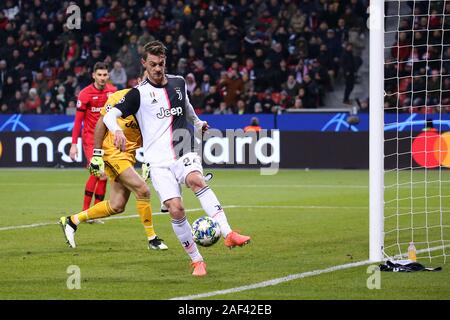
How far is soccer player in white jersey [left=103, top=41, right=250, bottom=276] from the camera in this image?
9.25m

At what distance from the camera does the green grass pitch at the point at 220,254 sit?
8.25 m

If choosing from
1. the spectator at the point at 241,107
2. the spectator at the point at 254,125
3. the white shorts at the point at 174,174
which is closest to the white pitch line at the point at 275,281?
the white shorts at the point at 174,174

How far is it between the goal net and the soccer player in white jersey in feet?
6.84

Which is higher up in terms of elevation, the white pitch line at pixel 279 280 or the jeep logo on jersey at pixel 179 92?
the jeep logo on jersey at pixel 179 92

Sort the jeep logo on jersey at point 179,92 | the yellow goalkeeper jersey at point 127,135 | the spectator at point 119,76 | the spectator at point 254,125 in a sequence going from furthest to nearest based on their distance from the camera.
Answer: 1. the spectator at point 119,76
2. the spectator at point 254,125
3. the yellow goalkeeper jersey at point 127,135
4. the jeep logo on jersey at point 179,92

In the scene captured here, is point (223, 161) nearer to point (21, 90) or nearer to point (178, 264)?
point (21, 90)

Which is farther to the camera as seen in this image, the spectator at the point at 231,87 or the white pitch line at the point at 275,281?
the spectator at the point at 231,87

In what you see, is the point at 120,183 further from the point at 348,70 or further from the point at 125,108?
the point at 348,70

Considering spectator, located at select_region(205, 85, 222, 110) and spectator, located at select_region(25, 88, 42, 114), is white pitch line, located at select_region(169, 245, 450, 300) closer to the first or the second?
spectator, located at select_region(205, 85, 222, 110)

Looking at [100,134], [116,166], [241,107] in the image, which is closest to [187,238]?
[116,166]

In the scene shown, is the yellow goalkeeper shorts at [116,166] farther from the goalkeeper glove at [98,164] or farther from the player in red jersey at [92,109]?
the player in red jersey at [92,109]

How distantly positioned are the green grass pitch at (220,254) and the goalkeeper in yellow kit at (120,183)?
226 mm

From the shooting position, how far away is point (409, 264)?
9336mm

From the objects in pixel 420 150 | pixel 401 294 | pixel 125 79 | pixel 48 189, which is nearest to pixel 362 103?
pixel 420 150
